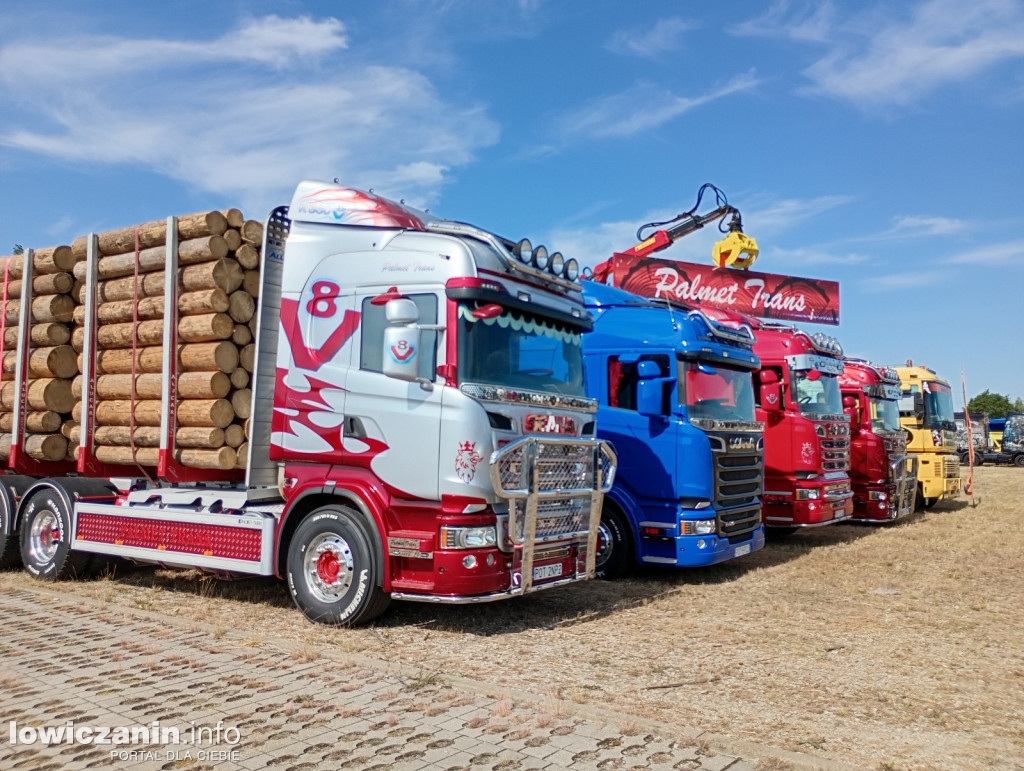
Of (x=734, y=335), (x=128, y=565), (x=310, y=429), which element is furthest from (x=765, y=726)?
(x=128, y=565)

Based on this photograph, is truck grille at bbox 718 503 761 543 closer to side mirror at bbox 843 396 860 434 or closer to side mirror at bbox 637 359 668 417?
side mirror at bbox 637 359 668 417

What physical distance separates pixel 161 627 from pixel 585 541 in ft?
11.9

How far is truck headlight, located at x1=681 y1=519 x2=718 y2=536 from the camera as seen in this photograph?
921 centimetres

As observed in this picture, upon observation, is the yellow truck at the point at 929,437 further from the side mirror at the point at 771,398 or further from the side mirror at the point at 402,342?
the side mirror at the point at 402,342

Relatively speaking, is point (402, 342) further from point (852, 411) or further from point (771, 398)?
point (852, 411)

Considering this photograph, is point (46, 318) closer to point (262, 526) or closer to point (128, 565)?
point (128, 565)

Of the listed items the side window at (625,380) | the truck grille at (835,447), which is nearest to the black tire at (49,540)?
the side window at (625,380)

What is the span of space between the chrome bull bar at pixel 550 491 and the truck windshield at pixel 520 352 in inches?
21.5

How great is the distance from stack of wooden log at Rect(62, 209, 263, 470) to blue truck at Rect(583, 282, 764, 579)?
4.07 metres

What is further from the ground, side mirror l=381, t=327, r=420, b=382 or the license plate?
side mirror l=381, t=327, r=420, b=382

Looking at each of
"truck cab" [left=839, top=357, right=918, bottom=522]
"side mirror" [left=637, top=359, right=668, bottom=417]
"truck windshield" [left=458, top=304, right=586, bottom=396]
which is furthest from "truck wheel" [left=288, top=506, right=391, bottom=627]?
"truck cab" [left=839, top=357, right=918, bottom=522]

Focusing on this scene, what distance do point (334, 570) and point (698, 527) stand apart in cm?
412

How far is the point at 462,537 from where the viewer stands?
651 centimetres

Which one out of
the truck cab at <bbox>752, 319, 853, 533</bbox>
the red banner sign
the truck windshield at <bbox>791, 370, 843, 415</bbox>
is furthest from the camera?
the red banner sign
